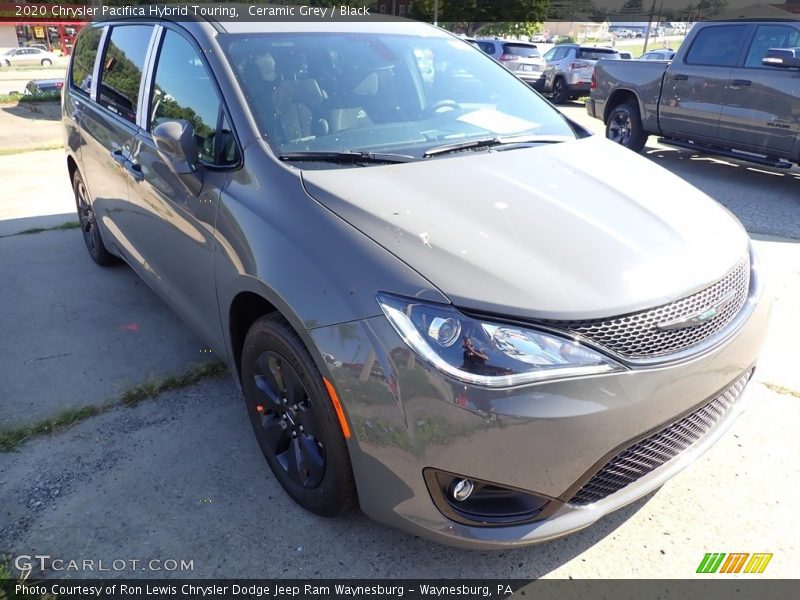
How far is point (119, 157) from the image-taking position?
3.48 meters

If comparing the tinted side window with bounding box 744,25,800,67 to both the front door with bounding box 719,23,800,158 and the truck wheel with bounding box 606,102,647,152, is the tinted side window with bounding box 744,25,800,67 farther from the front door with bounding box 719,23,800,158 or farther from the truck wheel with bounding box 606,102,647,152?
the truck wheel with bounding box 606,102,647,152

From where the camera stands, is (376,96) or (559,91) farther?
(559,91)

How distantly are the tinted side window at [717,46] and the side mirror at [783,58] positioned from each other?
0.63 m

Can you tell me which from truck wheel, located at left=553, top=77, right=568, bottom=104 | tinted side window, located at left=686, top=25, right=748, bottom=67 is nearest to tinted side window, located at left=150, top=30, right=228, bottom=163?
tinted side window, located at left=686, top=25, right=748, bottom=67

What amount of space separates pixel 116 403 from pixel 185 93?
1560 mm

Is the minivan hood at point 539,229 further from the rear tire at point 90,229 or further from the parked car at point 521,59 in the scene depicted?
the parked car at point 521,59

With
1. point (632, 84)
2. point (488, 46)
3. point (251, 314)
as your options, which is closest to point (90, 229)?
point (251, 314)

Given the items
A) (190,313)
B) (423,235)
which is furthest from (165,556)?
(423,235)

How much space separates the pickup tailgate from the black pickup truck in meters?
0.01

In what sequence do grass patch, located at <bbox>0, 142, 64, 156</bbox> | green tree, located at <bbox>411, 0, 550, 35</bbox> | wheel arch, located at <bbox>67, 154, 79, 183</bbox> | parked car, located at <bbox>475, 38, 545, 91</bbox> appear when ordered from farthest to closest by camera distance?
1. green tree, located at <bbox>411, 0, 550, 35</bbox>
2. parked car, located at <bbox>475, 38, 545, 91</bbox>
3. grass patch, located at <bbox>0, 142, 64, 156</bbox>
4. wheel arch, located at <bbox>67, 154, 79, 183</bbox>

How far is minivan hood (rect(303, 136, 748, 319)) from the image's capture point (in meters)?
1.84

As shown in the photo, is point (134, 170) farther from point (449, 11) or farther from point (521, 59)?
point (449, 11)

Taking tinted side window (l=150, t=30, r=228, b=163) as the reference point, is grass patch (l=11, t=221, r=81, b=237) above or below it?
below

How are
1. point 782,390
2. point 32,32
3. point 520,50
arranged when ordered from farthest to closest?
point 32,32, point 520,50, point 782,390
